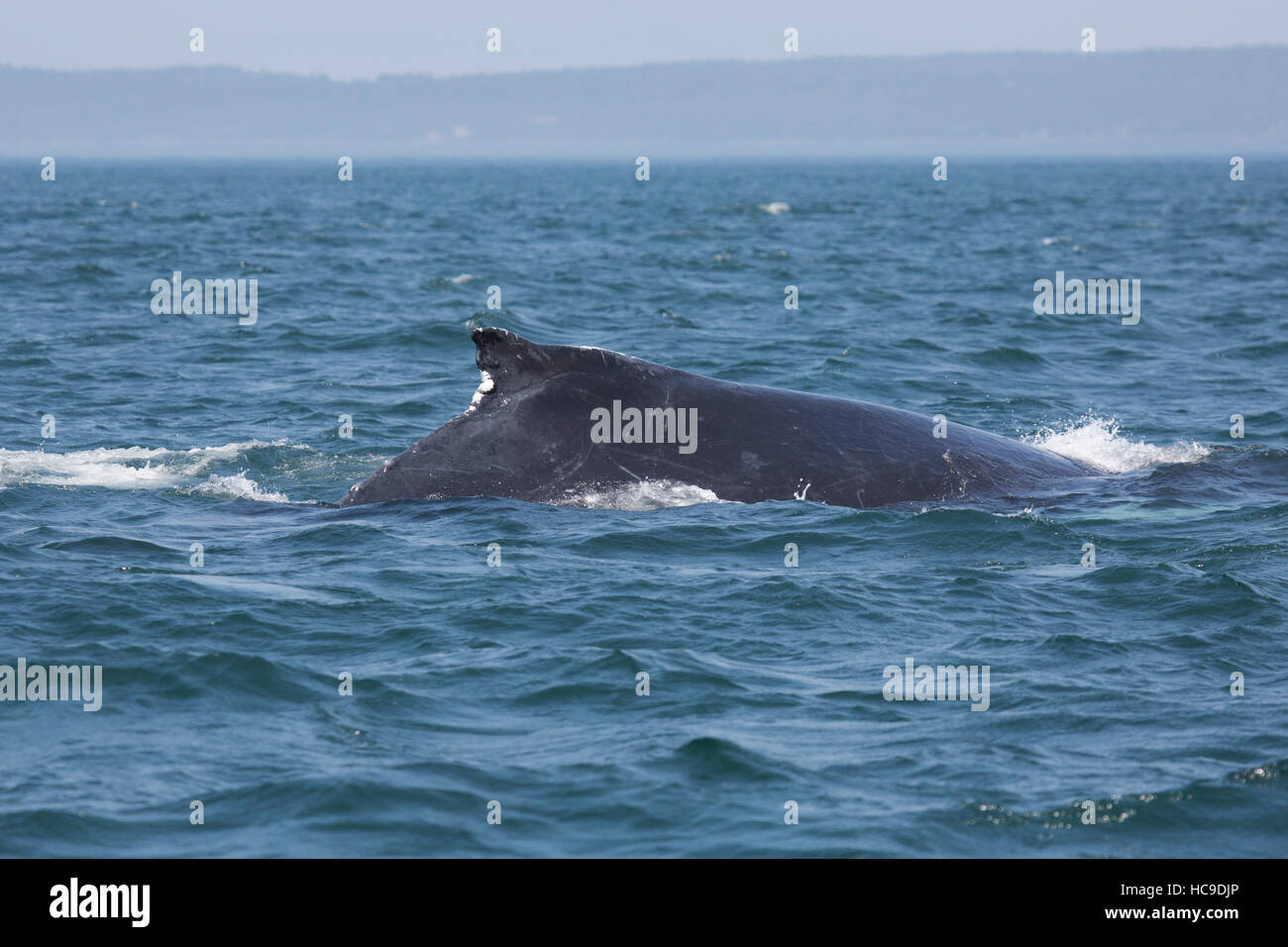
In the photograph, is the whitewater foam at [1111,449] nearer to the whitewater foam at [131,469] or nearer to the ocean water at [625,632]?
the ocean water at [625,632]

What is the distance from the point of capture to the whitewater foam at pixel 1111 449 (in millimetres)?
15711

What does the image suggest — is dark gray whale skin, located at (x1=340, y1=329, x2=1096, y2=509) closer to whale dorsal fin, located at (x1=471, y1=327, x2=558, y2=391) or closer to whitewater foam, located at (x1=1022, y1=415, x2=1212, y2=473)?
whale dorsal fin, located at (x1=471, y1=327, x2=558, y2=391)

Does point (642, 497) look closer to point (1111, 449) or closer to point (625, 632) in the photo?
point (625, 632)

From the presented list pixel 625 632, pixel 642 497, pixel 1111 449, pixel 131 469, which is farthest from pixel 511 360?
pixel 1111 449

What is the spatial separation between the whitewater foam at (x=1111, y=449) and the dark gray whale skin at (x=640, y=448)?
2.72 m

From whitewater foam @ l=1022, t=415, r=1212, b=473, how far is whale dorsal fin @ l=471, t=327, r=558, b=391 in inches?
217

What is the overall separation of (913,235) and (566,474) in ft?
151

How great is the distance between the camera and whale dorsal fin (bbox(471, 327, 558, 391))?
40.8ft

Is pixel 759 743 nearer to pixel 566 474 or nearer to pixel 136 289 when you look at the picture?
pixel 566 474

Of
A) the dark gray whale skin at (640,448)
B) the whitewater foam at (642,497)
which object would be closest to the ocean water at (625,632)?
the whitewater foam at (642,497)

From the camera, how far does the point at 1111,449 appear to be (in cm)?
1647

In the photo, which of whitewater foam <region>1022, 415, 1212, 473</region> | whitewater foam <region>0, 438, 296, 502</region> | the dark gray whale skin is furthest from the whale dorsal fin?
whitewater foam <region>1022, 415, 1212, 473</region>

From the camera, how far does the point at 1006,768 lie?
26.8 feet
